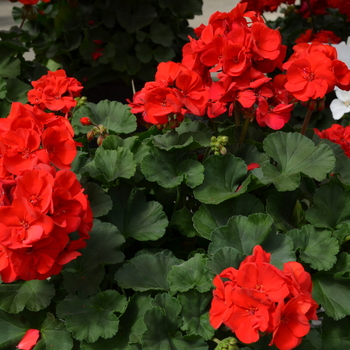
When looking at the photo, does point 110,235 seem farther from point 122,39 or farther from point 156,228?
point 122,39

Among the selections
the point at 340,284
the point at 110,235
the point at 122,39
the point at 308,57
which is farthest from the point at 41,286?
the point at 122,39

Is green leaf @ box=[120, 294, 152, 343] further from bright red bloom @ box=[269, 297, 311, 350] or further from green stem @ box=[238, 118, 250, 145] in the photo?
green stem @ box=[238, 118, 250, 145]

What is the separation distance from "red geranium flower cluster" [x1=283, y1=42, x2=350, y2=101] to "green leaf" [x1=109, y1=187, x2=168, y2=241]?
0.35 metres

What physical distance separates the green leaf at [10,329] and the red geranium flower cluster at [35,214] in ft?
0.68

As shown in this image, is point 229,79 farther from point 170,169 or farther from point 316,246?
point 316,246

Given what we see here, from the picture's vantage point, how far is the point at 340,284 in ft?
2.96

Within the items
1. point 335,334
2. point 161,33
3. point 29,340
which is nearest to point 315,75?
point 335,334

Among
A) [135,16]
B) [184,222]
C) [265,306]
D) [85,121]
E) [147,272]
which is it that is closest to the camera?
[265,306]

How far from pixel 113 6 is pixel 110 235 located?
186 cm

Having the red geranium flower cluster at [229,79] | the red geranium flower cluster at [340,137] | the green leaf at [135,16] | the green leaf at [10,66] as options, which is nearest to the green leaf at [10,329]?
the red geranium flower cluster at [229,79]

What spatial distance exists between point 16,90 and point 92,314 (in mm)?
1054

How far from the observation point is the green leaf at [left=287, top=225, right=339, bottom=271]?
0.88 metres

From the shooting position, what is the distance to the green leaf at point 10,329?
863 millimetres

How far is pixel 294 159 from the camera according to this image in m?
1.02
